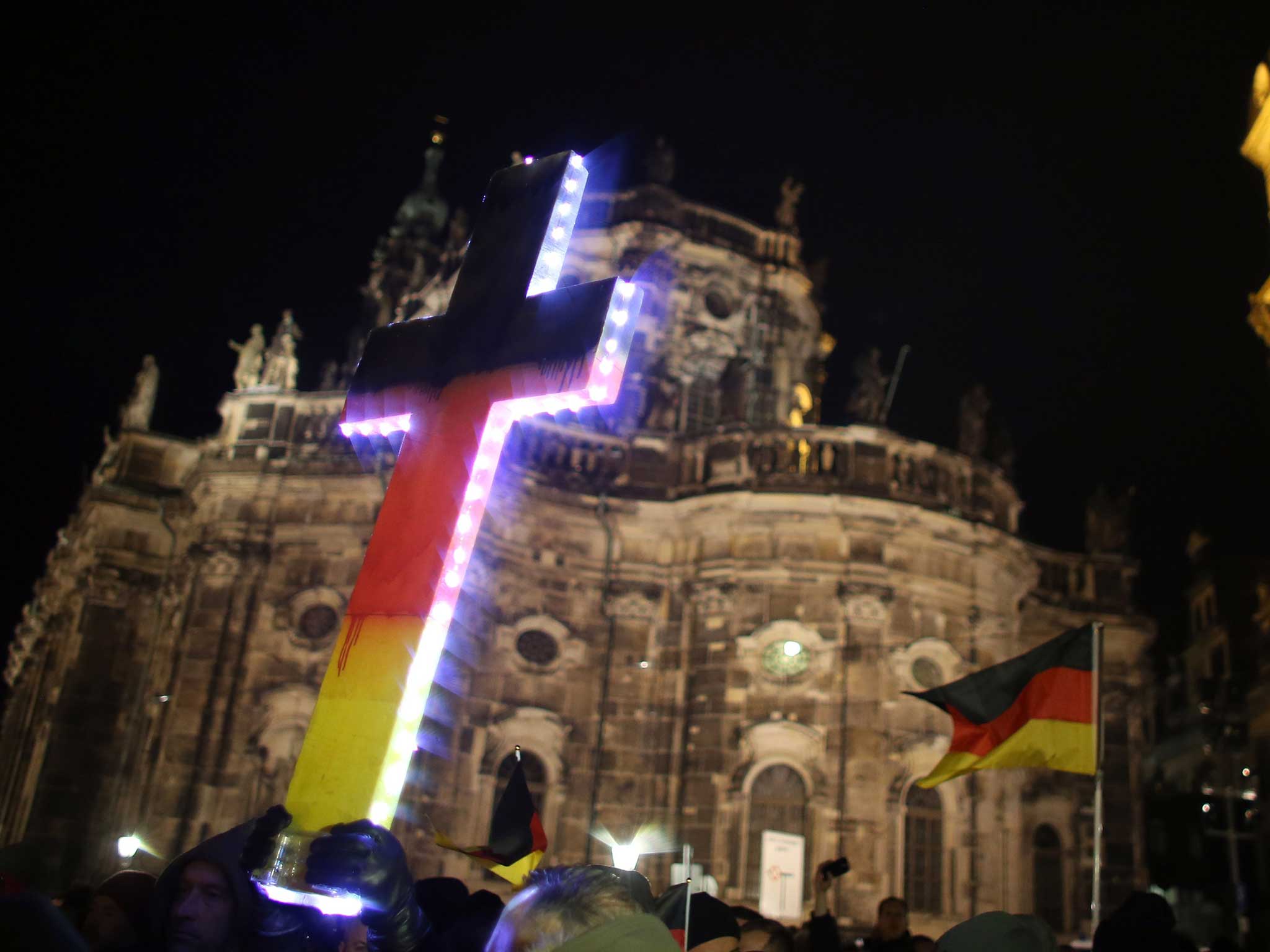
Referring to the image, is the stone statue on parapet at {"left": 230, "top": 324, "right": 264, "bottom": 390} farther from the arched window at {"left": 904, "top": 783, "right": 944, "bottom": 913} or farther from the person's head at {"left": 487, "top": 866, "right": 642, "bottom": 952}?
the person's head at {"left": 487, "top": 866, "right": 642, "bottom": 952}

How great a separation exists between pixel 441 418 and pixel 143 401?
92.1 feet

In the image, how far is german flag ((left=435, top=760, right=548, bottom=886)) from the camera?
1062 cm

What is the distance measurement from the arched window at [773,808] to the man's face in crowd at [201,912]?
18.9 metres

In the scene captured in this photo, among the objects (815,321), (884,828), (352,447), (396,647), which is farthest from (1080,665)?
(815,321)

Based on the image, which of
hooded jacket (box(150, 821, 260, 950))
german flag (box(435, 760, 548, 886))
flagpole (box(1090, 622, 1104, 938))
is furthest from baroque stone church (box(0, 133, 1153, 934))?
hooded jacket (box(150, 821, 260, 950))

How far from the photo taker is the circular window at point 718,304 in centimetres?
3316

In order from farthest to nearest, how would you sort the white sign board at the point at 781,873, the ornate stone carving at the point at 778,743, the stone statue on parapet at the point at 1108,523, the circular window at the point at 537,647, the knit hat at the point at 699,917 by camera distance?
the stone statue on parapet at the point at 1108,523
the circular window at the point at 537,647
the ornate stone carving at the point at 778,743
the white sign board at the point at 781,873
the knit hat at the point at 699,917

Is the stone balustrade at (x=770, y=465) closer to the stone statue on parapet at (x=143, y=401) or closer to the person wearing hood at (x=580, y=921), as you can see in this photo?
the stone statue on parapet at (x=143, y=401)

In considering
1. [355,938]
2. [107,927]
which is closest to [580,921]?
[355,938]

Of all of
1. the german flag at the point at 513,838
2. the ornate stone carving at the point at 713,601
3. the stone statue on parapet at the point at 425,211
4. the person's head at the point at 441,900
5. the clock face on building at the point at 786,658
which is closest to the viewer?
the person's head at the point at 441,900

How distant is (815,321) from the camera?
3553cm

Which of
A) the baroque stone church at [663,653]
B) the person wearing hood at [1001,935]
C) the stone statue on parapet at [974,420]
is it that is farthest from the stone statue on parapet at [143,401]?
the person wearing hood at [1001,935]

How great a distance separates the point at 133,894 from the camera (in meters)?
6.23

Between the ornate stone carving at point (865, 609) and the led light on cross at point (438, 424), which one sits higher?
the ornate stone carving at point (865, 609)
